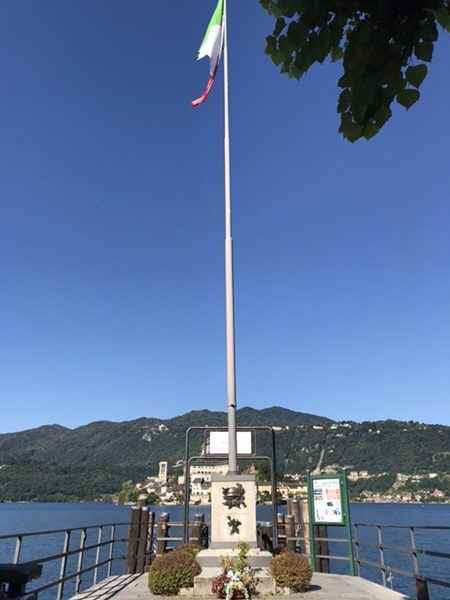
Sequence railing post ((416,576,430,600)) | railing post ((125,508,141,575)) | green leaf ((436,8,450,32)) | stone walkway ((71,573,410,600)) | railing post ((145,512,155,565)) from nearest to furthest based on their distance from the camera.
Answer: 1. green leaf ((436,8,450,32))
2. railing post ((416,576,430,600))
3. stone walkway ((71,573,410,600))
4. railing post ((125,508,141,575))
5. railing post ((145,512,155,565))

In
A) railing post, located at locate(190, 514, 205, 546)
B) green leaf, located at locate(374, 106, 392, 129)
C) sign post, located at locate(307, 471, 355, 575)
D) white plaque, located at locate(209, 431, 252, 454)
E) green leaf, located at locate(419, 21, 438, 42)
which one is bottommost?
railing post, located at locate(190, 514, 205, 546)

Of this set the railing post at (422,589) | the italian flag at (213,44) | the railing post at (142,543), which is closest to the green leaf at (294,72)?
the railing post at (422,589)

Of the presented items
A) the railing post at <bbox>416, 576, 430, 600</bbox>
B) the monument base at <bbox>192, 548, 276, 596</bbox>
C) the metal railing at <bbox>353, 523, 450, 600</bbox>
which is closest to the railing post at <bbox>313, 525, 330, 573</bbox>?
the metal railing at <bbox>353, 523, 450, 600</bbox>

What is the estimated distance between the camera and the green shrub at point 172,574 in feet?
31.8

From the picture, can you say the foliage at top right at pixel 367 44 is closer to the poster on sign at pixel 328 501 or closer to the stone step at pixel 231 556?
the stone step at pixel 231 556

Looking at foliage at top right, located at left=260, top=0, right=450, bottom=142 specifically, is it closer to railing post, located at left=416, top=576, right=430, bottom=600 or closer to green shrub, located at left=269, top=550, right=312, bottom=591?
railing post, located at left=416, top=576, right=430, bottom=600

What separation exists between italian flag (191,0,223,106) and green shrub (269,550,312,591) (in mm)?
12047

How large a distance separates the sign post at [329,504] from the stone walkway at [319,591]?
1.01 metres

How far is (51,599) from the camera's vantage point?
25.4m

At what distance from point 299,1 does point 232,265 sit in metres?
10.1

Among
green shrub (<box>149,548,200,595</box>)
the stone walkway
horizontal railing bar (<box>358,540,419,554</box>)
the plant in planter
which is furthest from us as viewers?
green shrub (<box>149,548,200,595</box>)

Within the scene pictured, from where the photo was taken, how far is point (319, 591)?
391 inches

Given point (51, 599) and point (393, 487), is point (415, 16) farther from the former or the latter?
point (393, 487)

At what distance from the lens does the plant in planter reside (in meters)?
8.74
